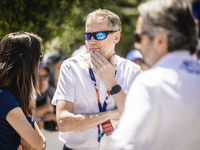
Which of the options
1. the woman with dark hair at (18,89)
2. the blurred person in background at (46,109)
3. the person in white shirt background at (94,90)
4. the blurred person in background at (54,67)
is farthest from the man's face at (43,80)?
the woman with dark hair at (18,89)

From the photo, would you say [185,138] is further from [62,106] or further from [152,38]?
[62,106]

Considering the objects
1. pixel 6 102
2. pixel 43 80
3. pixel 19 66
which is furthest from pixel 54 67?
pixel 6 102

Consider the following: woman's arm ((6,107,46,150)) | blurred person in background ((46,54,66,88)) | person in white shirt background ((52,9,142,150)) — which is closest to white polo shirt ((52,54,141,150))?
person in white shirt background ((52,9,142,150))

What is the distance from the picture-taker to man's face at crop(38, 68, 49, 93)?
18.4 feet

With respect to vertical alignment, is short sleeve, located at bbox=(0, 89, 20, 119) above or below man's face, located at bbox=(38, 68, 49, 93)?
above

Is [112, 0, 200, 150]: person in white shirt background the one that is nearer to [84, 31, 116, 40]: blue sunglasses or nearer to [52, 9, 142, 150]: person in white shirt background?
[52, 9, 142, 150]: person in white shirt background

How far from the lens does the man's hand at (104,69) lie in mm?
2404

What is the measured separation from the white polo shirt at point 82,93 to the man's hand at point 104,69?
0.12 m

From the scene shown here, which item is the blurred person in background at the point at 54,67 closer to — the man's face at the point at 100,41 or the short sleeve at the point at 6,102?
the man's face at the point at 100,41

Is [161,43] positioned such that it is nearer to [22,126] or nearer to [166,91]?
[166,91]

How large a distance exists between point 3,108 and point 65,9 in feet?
8.96

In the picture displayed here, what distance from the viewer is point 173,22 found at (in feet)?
4.71

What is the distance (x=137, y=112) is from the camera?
1307mm

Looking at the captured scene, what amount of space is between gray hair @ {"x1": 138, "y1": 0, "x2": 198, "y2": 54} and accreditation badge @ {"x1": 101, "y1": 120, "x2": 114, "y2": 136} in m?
1.21
